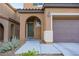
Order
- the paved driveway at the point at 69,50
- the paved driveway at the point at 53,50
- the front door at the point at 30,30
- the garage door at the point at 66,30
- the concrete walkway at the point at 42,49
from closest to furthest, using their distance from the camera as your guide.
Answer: the paved driveway at the point at 69,50 → the paved driveway at the point at 53,50 → the concrete walkway at the point at 42,49 → the garage door at the point at 66,30 → the front door at the point at 30,30

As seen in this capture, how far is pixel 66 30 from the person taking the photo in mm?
17312

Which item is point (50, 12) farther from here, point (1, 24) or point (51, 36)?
point (1, 24)

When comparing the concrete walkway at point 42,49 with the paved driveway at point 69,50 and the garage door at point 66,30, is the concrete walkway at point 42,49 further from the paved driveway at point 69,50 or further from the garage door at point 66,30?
the garage door at point 66,30

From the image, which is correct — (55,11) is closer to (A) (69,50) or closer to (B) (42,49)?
(B) (42,49)

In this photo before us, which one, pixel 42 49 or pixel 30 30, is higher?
pixel 30 30

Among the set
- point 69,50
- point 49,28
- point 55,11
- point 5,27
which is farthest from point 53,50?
point 5,27

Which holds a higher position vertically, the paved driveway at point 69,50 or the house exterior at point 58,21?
the house exterior at point 58,21

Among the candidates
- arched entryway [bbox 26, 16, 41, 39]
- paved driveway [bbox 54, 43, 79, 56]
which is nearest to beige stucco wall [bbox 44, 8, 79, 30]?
paved driveway [bbox 54, 43, 79, 56]

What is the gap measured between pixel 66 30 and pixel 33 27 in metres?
5.32

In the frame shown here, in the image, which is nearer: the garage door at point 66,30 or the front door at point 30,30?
the garage door at point 66,30

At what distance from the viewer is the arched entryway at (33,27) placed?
68.5 feet

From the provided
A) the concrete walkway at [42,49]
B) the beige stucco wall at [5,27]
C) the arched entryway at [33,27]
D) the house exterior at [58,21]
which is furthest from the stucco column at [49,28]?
the beige stucco wall at [5,27]

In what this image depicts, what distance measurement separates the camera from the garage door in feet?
56.5

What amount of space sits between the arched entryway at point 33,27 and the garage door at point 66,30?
4.02 m
